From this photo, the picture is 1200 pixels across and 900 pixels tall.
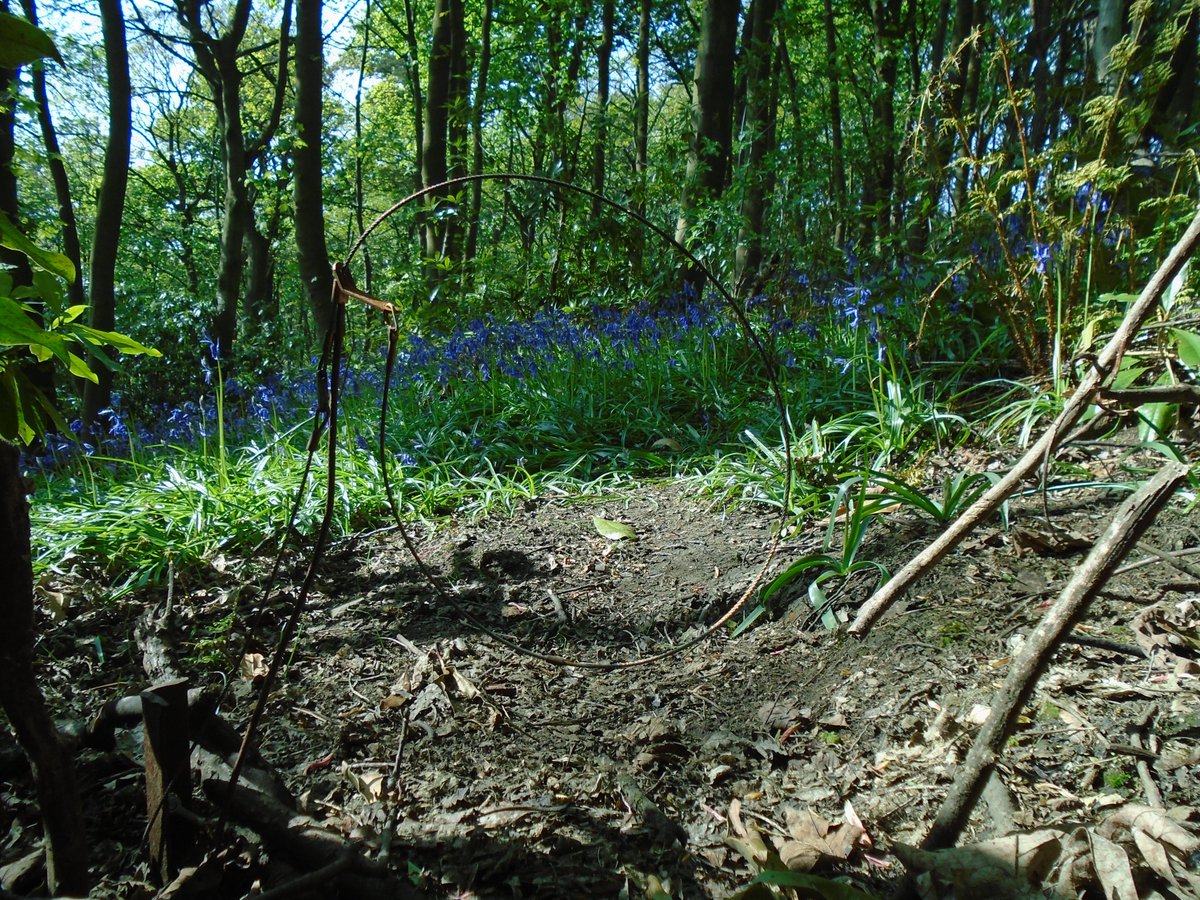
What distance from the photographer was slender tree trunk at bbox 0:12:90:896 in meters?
0.96

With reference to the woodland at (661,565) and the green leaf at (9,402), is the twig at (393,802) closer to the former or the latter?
the woodland at (661,565)

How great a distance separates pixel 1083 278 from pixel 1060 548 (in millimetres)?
2258

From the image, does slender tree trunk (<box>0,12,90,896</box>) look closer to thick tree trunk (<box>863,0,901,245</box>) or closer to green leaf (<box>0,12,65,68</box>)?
green leaf (<box>0,12,65,68</box>)

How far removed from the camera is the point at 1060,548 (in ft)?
6.82

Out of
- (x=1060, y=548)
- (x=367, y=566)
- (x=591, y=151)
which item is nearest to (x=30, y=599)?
(x=367, y=566)

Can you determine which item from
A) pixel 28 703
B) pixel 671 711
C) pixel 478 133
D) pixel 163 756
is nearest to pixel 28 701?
pixel 28 703

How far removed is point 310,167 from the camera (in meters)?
7.04

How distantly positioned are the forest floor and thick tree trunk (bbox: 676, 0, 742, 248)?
5119 millimetres

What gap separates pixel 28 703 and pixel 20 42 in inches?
33.4

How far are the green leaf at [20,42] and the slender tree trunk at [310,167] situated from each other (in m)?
6.28

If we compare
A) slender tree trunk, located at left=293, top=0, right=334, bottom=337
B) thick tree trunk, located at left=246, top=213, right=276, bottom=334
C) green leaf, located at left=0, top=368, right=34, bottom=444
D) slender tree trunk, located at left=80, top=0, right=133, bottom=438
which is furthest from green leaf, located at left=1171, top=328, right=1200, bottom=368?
thick tree trunk, located at left=246, top=213, right=276, bottom=334

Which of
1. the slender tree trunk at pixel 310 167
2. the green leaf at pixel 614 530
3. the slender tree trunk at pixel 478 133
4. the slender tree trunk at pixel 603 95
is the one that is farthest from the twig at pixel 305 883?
the slender tree trunk at pixel 478 133

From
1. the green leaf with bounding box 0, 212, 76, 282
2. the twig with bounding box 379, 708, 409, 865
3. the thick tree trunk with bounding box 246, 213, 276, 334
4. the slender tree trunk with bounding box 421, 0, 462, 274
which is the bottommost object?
the twig with bounding box 379, 708, 409, 865

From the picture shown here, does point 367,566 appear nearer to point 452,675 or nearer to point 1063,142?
point 452,675
